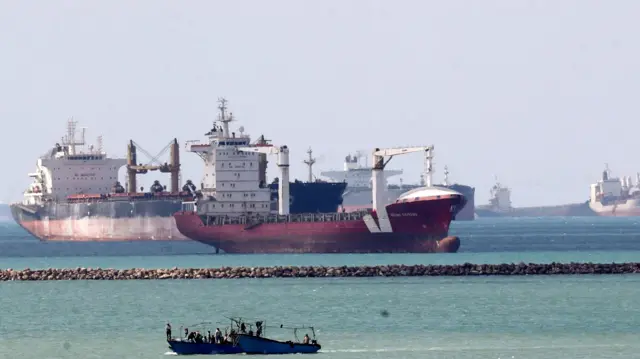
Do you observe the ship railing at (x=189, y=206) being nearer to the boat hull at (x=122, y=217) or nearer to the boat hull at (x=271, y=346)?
the boat hull at (x=122, y=217)

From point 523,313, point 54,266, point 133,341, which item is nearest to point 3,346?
point 133,341

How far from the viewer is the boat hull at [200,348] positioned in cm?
4384

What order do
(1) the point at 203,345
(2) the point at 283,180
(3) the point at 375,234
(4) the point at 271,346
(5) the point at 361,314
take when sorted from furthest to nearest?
1. (2) the point at 283,180
2. (3) the point at 375,234
3. (5) the point at 361,314
4. (1) the point at 203,345
5. (4) the point at 271,346

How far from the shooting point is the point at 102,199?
422 ft

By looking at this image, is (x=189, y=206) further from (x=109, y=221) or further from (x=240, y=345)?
(x=240, y=345)

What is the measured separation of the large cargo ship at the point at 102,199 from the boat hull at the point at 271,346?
7073cm

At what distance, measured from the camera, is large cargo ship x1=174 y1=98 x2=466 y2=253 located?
97.7 m

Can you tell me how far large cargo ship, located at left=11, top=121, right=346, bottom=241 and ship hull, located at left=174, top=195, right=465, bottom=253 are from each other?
1288 centimetres

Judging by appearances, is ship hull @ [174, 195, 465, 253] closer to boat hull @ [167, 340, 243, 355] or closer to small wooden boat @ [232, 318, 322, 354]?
small wooden boat @ [232, 318, 322, 354]

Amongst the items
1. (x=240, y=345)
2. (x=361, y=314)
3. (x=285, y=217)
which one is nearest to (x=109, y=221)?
(x=285, y=217)

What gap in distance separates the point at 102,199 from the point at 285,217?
101 feet

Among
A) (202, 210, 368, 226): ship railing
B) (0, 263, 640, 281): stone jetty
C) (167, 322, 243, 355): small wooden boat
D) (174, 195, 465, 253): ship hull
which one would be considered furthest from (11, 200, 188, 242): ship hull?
(167, 322, 243, 355): small wooden boat

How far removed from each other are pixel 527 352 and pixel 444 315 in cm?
1135

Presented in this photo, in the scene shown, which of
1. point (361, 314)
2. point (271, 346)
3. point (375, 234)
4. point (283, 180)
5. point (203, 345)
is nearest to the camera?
point (271, 346)
